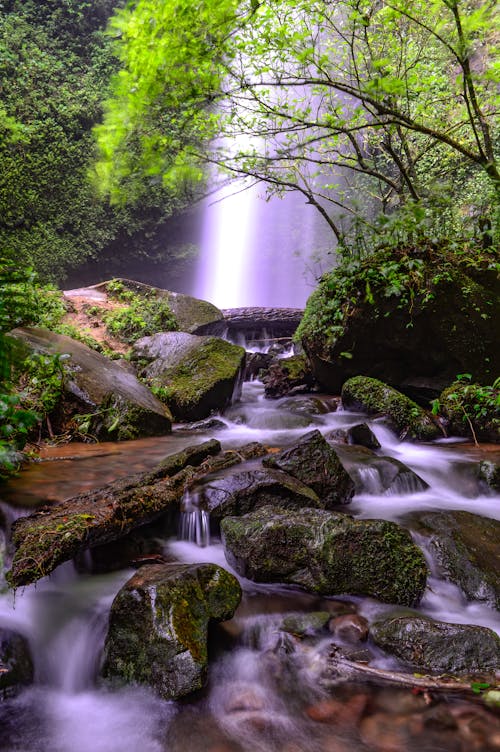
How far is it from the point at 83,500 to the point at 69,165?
52.5 ft

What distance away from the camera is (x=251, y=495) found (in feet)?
10.8

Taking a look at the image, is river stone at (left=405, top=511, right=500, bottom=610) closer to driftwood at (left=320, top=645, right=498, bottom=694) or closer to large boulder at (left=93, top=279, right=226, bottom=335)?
driftwood at (left=320, top=645, right=498, bottom=694)

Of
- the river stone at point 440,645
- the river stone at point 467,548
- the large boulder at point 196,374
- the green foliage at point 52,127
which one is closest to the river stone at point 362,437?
the river stone at point 467,548

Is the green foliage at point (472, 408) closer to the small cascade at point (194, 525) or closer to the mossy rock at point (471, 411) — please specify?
the mossy rock at point (471, 411)

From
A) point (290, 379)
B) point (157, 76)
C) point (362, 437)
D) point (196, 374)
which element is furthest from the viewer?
point (290, 379)

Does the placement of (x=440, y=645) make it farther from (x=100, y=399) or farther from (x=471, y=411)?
(x=100, y=399)

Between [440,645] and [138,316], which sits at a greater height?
[138,316]

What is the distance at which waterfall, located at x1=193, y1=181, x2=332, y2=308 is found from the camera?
24781mm

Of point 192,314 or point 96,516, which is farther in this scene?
point 192,314

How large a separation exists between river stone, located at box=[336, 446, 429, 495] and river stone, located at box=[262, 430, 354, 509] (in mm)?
336

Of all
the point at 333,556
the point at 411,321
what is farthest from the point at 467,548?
the point at 411,321

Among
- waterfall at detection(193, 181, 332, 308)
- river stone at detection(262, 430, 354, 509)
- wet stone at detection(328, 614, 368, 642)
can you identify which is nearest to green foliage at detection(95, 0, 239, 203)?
river stone at detection(262, 430, 354, 509)

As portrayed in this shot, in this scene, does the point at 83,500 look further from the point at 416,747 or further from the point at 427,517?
the point at 427,517

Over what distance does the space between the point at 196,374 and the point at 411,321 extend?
337cm
